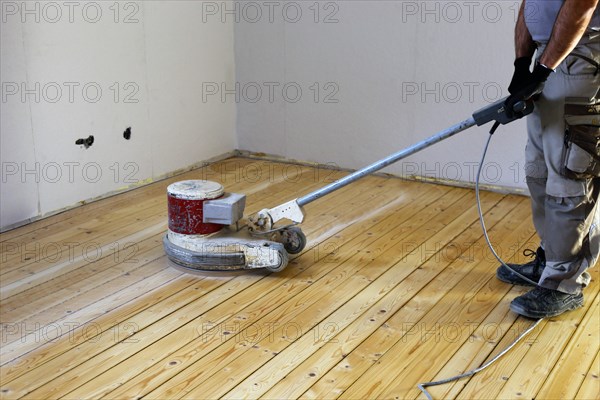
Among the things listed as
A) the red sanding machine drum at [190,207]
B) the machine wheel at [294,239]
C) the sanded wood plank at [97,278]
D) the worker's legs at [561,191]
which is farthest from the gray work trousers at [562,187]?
the sanded wood plank at [97,278]

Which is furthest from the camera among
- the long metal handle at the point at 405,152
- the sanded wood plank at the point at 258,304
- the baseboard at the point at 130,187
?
the baseboard at the point at 130,187

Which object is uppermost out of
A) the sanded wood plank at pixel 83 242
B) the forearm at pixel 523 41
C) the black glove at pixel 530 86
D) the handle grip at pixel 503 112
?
the forearm at pixel 523 41

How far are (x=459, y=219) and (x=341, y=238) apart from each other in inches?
27.2

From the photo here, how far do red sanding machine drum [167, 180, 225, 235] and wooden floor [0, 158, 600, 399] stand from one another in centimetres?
20

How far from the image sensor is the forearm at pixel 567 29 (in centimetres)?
261

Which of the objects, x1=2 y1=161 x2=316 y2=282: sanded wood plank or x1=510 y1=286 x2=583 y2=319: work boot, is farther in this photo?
x1=2 y1=161 x2=316 y2=282: sanded wood plank

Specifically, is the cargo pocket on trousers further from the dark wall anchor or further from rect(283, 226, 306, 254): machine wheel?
the dark wall anchor

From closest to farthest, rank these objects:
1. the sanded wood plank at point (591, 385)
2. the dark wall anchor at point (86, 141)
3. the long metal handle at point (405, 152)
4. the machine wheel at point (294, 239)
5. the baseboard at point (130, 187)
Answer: the sanded wood plank at point (591, 385), the long metal handle at point (405, 152), the machine wheel at point (294, 239), the baseboard at point (130, 187), the dark wall anchor at point (86, 141)

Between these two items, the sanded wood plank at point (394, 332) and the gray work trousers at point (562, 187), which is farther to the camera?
the gray work trousers at point (562, 187)

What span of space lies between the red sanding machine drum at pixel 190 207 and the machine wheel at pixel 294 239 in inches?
12.2

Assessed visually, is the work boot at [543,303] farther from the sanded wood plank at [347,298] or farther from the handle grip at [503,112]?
the handle grip at [503,112]

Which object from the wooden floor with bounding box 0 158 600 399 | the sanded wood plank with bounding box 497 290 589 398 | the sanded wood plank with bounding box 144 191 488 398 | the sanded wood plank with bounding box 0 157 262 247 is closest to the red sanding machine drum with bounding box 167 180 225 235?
the wooden floor with bounding box 0 158 600 399

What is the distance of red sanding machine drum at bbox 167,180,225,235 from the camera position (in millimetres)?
3305

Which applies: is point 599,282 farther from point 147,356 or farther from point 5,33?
point 5,33
